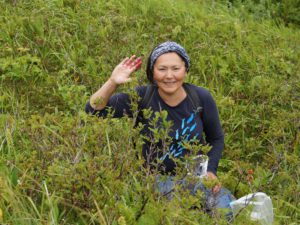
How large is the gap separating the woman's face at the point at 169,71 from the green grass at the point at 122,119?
36cm

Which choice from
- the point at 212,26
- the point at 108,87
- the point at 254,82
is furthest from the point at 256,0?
the point at 108,87

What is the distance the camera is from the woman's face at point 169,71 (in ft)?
11.1

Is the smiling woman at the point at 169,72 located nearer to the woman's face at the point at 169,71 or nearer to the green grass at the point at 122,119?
the woman's face at the point at 169,71

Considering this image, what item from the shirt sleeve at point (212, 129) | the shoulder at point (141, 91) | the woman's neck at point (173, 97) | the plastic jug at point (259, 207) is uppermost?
the shoulder at point (141, 91)

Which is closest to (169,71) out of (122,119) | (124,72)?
(124,72)

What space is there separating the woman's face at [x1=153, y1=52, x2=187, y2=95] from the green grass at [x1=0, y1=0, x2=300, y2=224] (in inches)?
14.1

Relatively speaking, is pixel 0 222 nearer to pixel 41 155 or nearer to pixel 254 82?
pixel 41 155

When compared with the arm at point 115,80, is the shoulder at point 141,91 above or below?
below

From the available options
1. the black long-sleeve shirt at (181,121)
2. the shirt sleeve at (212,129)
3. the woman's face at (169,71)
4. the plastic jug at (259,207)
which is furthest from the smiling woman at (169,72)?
the plastic jug at (259,207)

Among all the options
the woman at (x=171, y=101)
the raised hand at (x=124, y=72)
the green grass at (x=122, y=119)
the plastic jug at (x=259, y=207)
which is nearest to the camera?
the green grass at (x=122, y=119)

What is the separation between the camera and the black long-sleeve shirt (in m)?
3.38

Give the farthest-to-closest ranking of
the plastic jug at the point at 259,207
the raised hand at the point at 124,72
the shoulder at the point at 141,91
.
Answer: the shoulder at the point at 141,91 < the raised hand at the point at 124,72 < the plastic jug at the point at 259,207

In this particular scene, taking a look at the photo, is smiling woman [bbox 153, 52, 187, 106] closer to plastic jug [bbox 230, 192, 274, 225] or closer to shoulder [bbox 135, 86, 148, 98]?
shoulder [bbox 135, 86, 148, 98]

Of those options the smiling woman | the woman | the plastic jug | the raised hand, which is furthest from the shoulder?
the plastic jug
